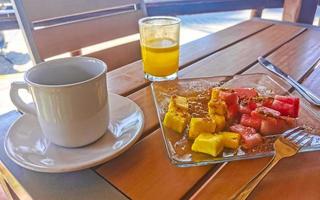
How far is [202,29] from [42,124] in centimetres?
256

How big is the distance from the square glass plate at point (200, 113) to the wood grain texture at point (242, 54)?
3.5 inches

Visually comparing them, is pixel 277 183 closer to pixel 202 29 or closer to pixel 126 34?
pixel 126 34

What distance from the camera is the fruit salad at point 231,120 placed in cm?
44

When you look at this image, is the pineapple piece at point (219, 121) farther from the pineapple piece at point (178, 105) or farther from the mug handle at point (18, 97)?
the mug handle at point (18, 97)

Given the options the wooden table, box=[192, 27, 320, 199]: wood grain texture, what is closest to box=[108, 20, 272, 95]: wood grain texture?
the wooden table

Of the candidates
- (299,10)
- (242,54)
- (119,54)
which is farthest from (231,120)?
(299,10)

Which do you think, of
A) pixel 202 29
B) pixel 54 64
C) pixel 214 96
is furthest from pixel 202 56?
pixel 202 29

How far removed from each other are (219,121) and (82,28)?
2.48ft

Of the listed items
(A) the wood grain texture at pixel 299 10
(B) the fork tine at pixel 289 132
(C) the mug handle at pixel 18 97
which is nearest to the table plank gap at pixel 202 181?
(B) the fork tine at pixel 289 132

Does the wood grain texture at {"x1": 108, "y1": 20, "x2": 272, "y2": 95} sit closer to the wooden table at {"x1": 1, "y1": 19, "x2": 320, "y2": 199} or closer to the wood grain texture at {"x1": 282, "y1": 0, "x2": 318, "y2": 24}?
the wooden table at {"x1": 1, "y1": 19, "x2": 320, "y2": 199}

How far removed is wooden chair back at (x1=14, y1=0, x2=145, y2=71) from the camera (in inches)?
36.4

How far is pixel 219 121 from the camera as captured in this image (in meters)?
0.46

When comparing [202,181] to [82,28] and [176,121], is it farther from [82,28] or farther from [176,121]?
[82,28]

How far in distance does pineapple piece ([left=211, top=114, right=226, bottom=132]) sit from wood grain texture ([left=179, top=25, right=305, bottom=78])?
28 cm
